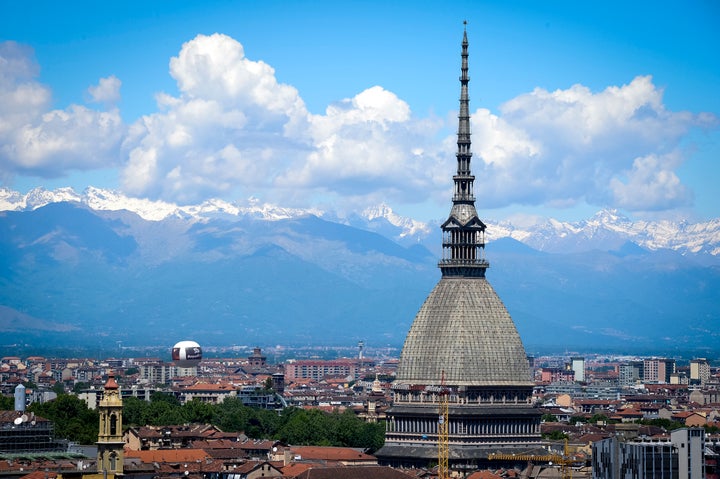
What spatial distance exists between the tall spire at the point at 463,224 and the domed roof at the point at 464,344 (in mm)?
961

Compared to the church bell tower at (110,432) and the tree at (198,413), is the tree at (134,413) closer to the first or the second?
the tree at (198,413)

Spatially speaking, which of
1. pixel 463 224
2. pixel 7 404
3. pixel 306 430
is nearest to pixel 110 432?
pixel 463 224

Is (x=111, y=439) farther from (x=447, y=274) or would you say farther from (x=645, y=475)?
(x=447, y=274)

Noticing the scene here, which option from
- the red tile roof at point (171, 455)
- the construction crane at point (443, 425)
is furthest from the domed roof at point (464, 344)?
the red tile roof at point (171, 455)

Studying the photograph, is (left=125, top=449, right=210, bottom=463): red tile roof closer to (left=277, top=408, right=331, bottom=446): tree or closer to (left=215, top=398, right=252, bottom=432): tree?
(left=277, top=408, right=331, bottom=446): tree

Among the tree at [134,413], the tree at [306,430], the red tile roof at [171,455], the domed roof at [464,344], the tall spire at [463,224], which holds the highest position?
the tall spire at [463,224]

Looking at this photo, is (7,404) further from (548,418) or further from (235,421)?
(548,418)

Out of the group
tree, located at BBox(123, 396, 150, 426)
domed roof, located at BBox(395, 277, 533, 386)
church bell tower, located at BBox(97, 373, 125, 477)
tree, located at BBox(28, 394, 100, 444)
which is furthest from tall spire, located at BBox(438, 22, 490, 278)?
church bell tower, located at BBox(97, 373, 125, 477)

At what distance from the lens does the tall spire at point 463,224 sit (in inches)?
5133

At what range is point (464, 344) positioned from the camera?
4990 inches

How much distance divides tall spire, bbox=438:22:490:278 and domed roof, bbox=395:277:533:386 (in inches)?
37.9

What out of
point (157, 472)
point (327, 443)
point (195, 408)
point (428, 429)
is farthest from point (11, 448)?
point (195, 408)

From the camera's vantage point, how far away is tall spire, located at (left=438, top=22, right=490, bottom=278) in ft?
428

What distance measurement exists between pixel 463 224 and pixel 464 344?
8.19m
